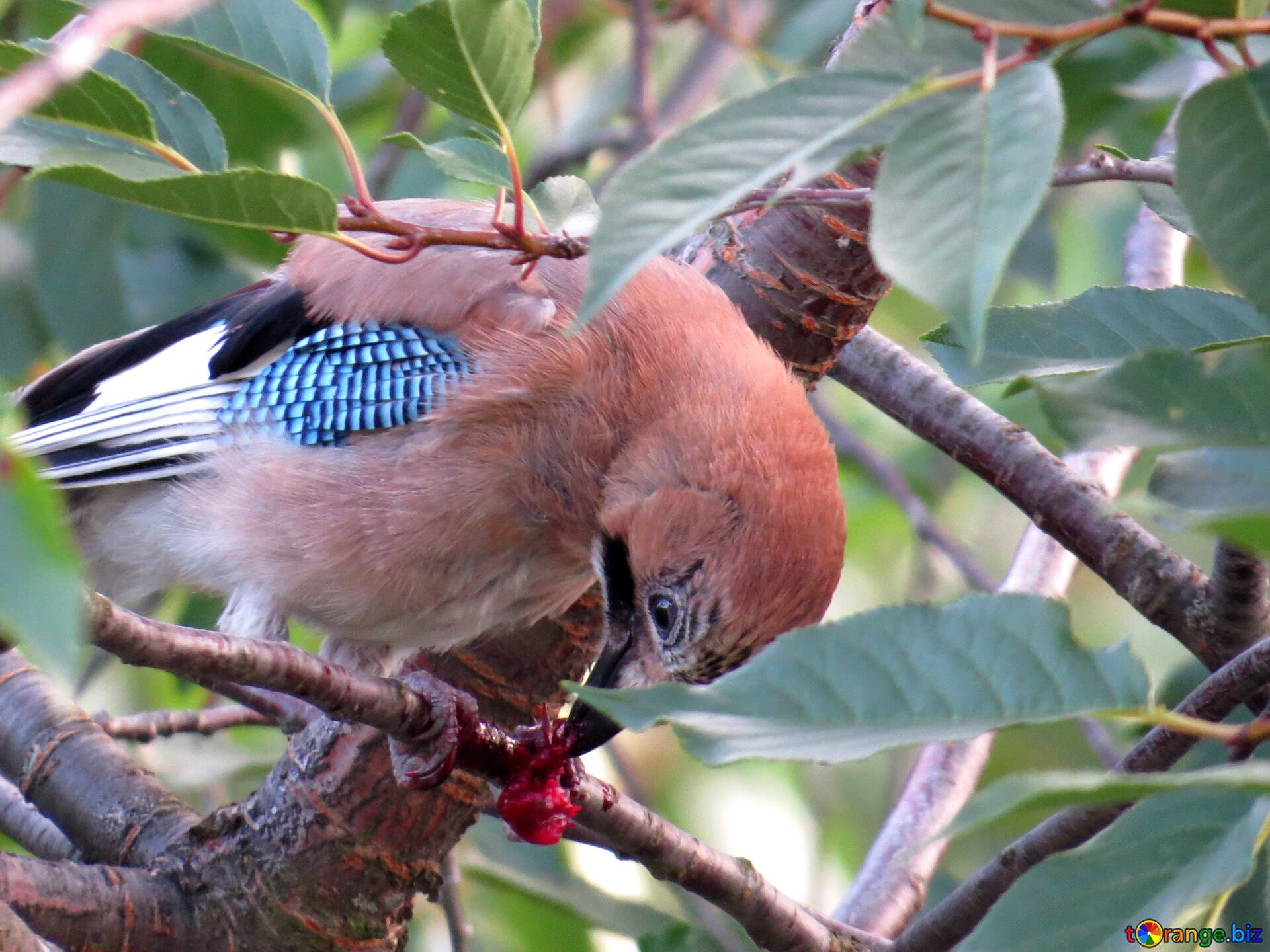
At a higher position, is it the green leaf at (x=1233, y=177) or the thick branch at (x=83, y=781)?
the green leaf at (x=1233, y=177)

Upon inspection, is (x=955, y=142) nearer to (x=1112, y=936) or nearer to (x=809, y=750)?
(x=809, y=750)

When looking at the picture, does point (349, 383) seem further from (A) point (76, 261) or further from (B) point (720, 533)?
(A) point (76, 261)

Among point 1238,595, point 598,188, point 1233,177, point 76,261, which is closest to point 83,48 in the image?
point 1233,177

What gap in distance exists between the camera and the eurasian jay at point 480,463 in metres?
2.00

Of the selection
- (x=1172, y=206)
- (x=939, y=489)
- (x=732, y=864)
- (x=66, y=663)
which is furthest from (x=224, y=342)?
(x=939, y=489)

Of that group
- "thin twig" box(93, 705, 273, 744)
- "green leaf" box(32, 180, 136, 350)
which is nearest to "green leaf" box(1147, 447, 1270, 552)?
"thin twig" box(93, 705, 273, 744)

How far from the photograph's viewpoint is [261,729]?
11.1ft

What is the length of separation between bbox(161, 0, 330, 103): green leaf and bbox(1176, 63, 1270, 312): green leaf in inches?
37.1

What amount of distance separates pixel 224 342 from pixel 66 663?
180 cm

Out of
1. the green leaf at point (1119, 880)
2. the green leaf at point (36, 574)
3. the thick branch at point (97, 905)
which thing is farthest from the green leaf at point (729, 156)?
the thick branch at point (97, 905)

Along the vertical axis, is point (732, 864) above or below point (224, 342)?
below

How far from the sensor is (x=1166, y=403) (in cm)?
95

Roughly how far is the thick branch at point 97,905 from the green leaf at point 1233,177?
142 centimetres

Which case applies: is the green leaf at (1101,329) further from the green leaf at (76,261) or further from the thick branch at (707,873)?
the green leaf at (76,261)
